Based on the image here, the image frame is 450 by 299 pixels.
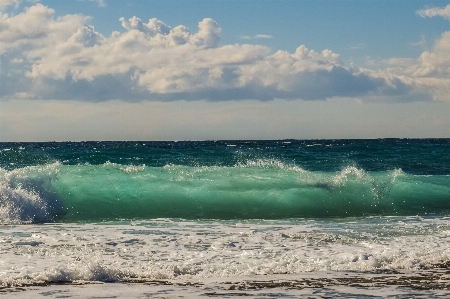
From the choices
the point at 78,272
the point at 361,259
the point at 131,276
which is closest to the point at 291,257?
the point at 361,259

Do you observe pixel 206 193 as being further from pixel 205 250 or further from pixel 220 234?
pixel 205 250

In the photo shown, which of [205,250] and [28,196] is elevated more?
[28,196]

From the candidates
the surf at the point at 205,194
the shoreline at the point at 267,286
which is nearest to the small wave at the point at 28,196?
the surf at the point at 205,194

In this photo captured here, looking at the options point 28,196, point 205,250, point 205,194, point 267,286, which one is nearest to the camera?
point 267,286

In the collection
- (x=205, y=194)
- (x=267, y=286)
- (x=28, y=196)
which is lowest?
(x=267, y=286)

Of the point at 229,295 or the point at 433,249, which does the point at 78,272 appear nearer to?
the point at 229,295

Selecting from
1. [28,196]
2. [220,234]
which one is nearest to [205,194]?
[28,196]

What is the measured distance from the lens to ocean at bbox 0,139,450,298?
25.2ft

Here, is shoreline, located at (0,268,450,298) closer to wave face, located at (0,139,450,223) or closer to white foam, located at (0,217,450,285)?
white foam, located at (0,217,450,285)

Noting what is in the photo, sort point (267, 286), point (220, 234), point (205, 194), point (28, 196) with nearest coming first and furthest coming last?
point (267, 286) < point (220, 234) < point (28, 196) < point (205, 194)

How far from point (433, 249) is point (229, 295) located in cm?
424

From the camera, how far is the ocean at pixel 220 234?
25.2 ft

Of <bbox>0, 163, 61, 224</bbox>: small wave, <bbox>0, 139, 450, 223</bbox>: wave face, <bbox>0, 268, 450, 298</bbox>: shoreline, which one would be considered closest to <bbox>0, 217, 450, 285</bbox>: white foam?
<bbox>0, 268, 450, 298</bbox>: shoreline

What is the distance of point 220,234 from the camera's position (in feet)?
37.7
